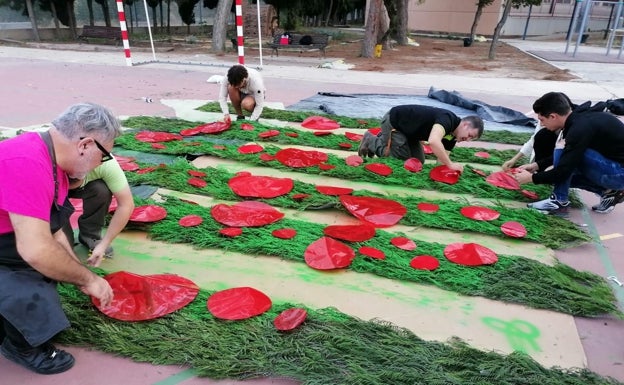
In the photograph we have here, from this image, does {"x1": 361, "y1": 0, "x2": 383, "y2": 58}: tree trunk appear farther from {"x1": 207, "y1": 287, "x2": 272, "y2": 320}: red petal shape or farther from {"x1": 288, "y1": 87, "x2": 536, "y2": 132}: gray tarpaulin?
{"x1": 207, "y1": 287, "x2": 272, "y2": 320}: red petal shape

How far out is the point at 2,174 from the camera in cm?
142

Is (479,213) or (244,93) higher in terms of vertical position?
(244,93)

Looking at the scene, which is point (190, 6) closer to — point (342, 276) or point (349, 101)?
point (349, 101)

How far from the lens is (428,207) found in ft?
9.83

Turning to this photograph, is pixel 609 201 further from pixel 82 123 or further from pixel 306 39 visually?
pixel 306 39

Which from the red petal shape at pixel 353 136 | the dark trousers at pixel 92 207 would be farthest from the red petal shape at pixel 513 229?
the dark trousers at pixel 92 207

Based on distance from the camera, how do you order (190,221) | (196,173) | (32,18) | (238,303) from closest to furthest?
(238,303) → (190,221) → (196,173) → (32,18)

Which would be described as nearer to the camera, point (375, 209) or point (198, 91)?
point (375, 209)

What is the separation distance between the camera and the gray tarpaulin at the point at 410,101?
552 cm

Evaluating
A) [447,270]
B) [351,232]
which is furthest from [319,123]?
[447,270]

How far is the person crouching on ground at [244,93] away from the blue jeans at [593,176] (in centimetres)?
293

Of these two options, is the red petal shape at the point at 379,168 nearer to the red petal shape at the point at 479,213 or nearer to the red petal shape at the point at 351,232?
the red petal shape at the point at 479,213

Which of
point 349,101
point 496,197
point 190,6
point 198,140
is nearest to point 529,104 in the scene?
point 349,101

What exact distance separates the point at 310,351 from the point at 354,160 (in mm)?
2270
